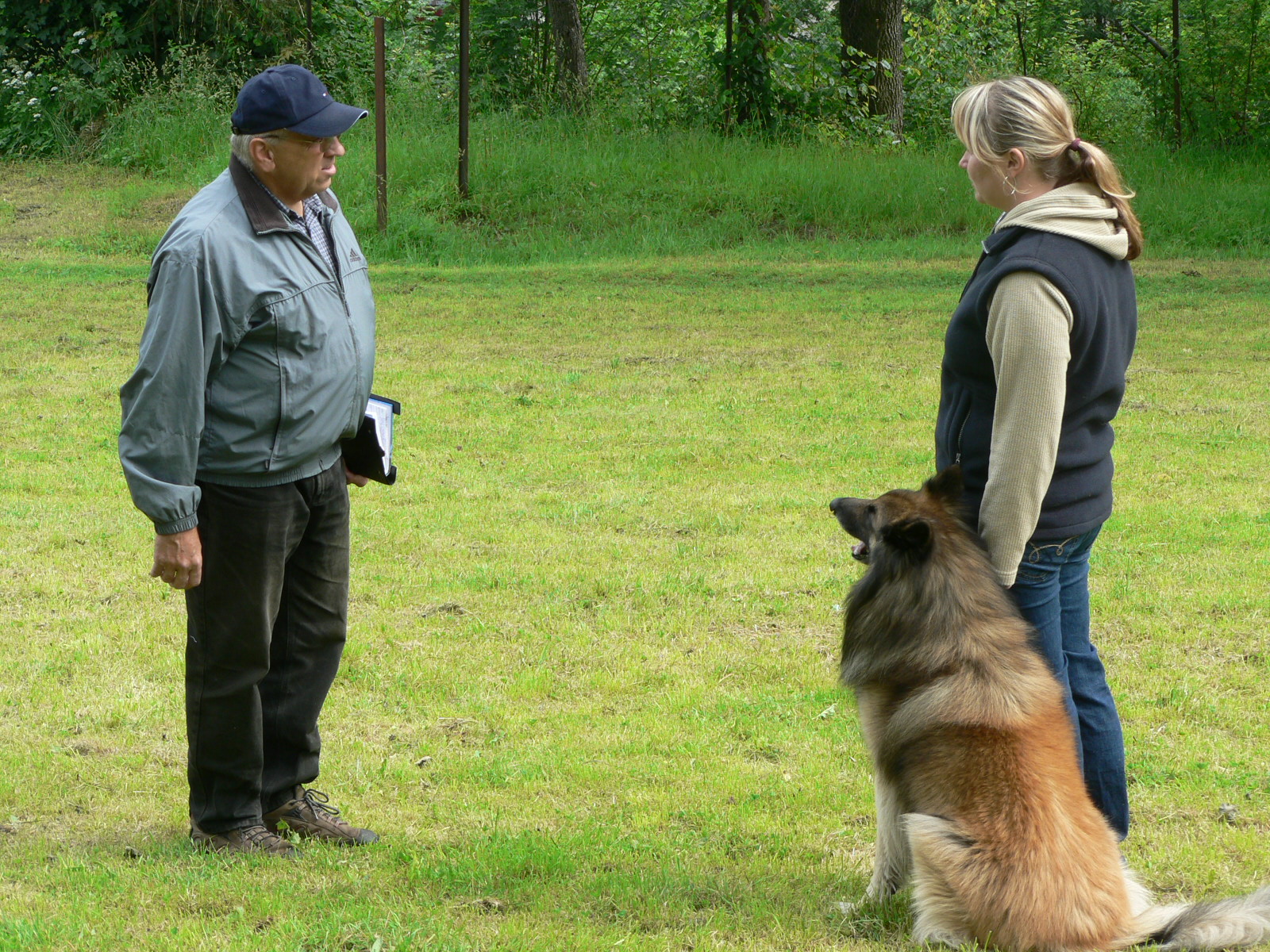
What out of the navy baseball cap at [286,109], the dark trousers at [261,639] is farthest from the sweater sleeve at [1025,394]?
the dark trousers at [261,639]

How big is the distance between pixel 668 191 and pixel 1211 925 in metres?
15.3

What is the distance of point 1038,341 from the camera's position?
9.15 ft

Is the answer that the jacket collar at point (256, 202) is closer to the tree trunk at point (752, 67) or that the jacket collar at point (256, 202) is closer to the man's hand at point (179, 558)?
the man's hand at point (179, 558)

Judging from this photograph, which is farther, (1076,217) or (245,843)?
(245,843)

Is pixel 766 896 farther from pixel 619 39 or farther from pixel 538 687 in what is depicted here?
pixel 619 39

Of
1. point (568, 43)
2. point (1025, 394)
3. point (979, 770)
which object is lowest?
point (979, 770)

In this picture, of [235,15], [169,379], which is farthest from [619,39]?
[169,379]

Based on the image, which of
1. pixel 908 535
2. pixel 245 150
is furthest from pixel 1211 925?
pixel 245 150

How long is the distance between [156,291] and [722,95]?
54.5 ft

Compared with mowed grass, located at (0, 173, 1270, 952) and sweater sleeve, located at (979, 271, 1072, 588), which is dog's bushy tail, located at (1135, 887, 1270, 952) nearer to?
mowed grass, located at (0, 173, 1270, 952)

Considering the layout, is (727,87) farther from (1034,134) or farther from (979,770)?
(979,770)

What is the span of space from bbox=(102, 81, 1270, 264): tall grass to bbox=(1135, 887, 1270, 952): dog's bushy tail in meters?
13.7

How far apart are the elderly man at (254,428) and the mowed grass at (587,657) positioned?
0.40 meters

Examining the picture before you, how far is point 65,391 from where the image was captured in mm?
9703
